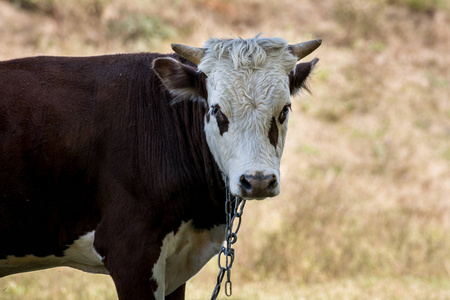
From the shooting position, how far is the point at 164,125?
15.5ft

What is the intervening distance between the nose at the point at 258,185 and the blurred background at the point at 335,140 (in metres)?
2.67

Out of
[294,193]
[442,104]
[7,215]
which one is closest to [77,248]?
[7,215]

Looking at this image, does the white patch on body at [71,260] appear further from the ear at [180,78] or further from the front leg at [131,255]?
the ear at [180,78]

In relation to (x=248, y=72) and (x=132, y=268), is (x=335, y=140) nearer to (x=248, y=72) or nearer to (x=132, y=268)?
(x=248, y=72)

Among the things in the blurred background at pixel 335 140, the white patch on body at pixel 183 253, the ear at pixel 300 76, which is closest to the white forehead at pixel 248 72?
the ear at pixel 300 76

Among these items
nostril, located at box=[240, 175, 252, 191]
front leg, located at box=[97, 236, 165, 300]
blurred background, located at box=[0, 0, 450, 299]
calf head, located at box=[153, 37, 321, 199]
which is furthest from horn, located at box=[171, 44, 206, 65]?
blurred background, located at box=[0, 0, 450, 299]

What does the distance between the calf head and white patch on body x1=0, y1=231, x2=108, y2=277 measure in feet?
3.69

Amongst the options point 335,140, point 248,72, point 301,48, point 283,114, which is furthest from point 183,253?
point 335,140

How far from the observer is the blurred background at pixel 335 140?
9.27 meters

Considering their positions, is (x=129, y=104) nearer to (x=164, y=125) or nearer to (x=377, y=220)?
(x=164, y=125)

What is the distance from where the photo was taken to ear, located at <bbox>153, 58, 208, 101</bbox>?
450cm

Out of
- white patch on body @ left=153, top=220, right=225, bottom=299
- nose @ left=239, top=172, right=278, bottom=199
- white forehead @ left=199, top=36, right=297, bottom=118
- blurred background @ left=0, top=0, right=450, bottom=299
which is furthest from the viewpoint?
blurred background @ left=0, top=0, right=450, bottom=299

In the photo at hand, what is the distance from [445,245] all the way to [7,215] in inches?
314

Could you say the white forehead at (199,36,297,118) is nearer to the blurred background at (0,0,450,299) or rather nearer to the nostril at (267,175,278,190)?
the nostril at (267,175,278,190)
